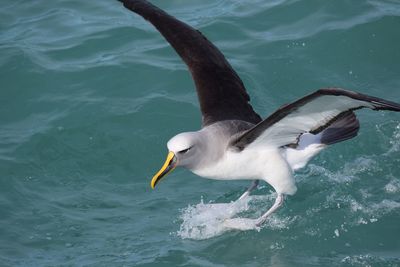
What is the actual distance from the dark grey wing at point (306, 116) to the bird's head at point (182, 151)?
0.42 m

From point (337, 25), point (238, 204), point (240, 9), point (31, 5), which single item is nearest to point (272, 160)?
point (238, 204)

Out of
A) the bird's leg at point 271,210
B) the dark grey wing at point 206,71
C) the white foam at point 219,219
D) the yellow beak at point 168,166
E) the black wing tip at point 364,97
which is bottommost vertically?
the white foam at point 219,219

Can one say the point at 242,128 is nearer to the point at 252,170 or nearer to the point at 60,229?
the point at 252,170

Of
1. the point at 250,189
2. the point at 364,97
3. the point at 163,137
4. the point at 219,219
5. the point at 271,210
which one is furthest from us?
the point at 163,137

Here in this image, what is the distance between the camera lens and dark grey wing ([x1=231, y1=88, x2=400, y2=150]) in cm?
579

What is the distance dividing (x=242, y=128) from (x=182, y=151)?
3.26ft

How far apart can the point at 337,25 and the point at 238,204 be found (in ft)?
15.0

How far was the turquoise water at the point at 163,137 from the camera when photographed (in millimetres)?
7641

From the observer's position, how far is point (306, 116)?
22.2 feet

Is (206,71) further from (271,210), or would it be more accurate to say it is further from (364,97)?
(364,97)

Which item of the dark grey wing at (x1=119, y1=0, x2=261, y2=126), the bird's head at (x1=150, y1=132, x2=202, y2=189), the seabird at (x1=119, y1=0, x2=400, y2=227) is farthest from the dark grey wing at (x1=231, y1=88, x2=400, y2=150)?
the dark grey wing at (x1=119, y1=0, x2=261, y2=126)

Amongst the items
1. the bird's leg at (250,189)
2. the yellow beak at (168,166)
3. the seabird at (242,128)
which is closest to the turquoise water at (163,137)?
the bird's leg at (250,189)

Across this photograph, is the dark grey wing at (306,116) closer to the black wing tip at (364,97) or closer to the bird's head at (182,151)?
the black wing tip at (364,97)

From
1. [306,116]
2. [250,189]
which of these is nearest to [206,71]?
[250,189]
